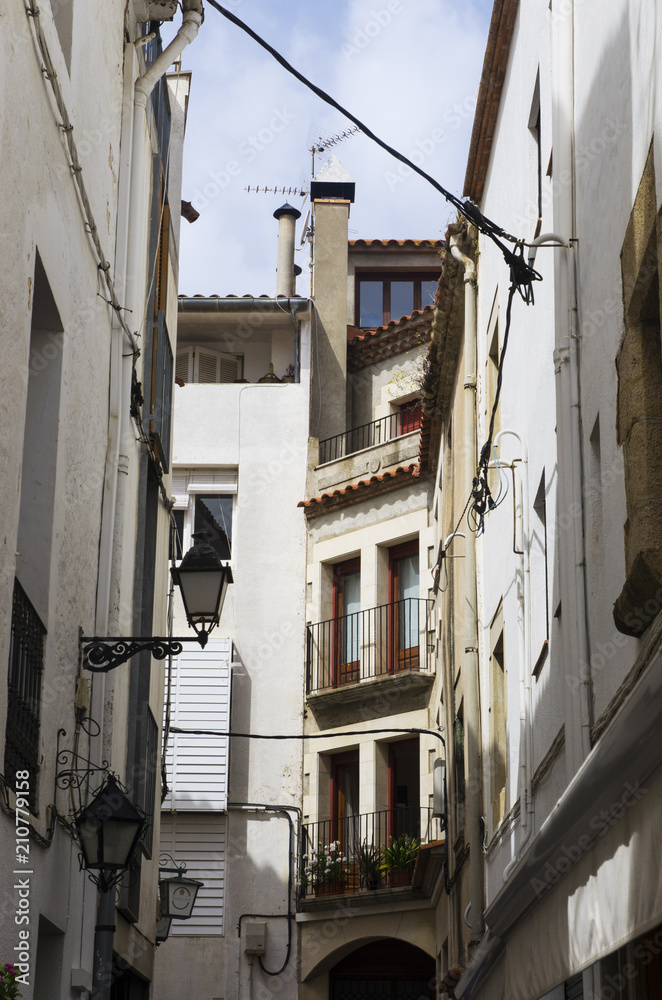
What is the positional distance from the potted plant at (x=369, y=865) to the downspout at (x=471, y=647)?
23.1 ft

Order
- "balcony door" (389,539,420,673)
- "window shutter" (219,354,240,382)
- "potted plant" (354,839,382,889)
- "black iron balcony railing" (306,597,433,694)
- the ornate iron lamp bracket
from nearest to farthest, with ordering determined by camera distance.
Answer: the ornate iron lamp bracket < "potted plant" (354,839,382,889) < "black iron balcony railing" (306,597,433,694) < "balcony door" (389,539,420,673) < "window shutter" (219,354,240,382)

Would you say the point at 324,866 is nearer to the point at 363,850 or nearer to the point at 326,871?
the point at 326,871

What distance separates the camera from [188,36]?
428 inches

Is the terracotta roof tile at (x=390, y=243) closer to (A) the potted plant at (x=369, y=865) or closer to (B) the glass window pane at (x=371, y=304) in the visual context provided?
(B) the glass window pane at (x=371, y=304)

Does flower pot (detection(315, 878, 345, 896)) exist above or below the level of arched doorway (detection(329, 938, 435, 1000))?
above

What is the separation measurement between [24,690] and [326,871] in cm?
1431

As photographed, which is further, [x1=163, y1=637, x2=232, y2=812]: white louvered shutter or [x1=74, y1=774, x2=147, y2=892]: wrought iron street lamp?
[x1=163, y1=637, x2=232, y2=812]: white louvered shutter

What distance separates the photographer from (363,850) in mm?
20250

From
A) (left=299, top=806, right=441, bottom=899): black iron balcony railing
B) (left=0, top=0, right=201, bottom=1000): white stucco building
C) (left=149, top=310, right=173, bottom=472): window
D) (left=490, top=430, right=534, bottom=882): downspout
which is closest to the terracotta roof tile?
(left=299, top=806, right=441, bottom=899): black iron balcony railing

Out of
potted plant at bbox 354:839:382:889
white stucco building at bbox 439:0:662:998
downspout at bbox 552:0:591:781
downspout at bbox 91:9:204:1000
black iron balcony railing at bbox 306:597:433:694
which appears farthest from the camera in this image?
black iron balcony railing at bbox 306:597:433:694

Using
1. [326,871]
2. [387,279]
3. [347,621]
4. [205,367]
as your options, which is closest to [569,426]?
[326,871]

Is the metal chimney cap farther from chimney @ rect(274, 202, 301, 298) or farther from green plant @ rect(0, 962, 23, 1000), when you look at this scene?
green plant @ rect(0, 962, 23, 1000)

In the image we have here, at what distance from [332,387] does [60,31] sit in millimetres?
16150

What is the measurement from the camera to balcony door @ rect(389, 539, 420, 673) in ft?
69.4
